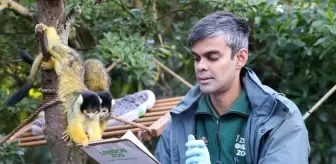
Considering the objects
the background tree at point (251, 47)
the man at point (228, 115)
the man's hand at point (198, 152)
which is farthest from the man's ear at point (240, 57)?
the background tree at point (251, 47)

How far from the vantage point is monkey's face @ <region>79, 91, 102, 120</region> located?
2.23 meters

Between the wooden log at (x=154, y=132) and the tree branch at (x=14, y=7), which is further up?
the tree branch at (x=14, y=7)

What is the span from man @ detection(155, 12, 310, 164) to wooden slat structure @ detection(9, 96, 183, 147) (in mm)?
852

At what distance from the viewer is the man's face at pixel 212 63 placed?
1.95m

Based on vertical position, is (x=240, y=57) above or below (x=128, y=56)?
below

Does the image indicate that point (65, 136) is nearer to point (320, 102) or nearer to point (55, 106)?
point (55, 106)

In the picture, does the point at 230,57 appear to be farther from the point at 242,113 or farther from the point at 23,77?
the point at 23,77

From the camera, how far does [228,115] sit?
2018mm

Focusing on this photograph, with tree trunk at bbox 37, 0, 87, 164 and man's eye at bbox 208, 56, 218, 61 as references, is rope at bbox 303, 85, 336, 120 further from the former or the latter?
man's eye at bbox 208, 56, 218, 61

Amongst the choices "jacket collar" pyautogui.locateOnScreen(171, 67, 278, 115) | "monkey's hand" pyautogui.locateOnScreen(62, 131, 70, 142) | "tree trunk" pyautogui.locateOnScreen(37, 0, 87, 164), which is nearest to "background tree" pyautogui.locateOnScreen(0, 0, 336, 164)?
"tree trunk" pyautogui.locateOnScreen(37, 0, 87, 164)

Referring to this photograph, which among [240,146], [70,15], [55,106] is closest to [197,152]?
[240,146]

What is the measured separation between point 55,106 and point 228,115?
81 cm

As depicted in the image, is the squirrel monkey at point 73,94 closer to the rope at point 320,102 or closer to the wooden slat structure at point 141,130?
the wooden slat structure at point 141,130

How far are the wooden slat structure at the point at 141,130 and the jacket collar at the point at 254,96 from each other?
34.5 inches
